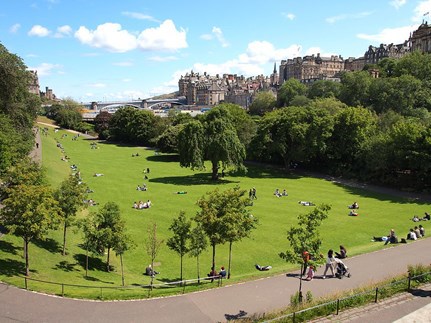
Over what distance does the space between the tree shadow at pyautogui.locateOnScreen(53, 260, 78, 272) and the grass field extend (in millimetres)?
62

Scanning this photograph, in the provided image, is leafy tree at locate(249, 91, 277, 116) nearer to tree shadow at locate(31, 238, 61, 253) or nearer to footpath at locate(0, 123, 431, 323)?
tree shadow at locate(31, 238, 61, 253)

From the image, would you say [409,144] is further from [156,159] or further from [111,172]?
[156,159]

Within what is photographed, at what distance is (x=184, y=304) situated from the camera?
17.4 metres

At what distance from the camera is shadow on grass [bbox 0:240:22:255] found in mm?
22936

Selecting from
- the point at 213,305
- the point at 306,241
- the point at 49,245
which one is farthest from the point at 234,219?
the point at 49,245

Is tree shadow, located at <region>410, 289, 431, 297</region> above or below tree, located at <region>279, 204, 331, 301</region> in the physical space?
below

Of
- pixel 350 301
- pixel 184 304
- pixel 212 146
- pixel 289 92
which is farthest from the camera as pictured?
pixel 289 92

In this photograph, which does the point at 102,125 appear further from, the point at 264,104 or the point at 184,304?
the point at 184,304

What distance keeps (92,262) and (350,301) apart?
16.0 meters

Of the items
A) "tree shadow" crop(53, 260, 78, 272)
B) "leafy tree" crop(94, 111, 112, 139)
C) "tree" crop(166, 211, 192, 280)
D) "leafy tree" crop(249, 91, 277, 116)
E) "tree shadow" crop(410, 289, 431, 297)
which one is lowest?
"tree shadow" crop(53, 260, 78, 272)

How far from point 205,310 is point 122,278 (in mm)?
7011

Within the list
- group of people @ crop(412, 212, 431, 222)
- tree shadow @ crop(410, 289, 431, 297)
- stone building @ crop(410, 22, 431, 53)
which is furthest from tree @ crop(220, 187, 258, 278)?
stone building @ crop(410, 22, 431, 53)

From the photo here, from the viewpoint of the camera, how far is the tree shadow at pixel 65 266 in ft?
76.1

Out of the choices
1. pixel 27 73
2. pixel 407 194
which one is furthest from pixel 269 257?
pixel 27 73
